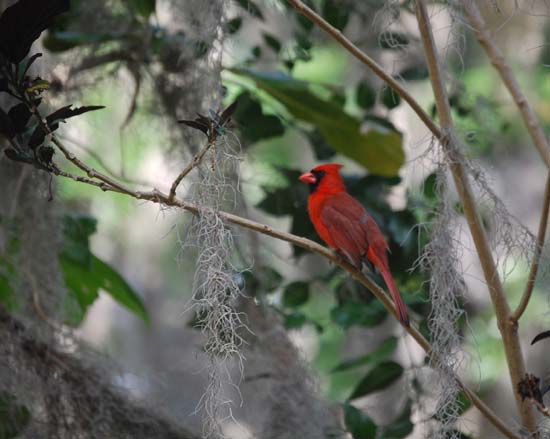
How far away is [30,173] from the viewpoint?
236 centimetres

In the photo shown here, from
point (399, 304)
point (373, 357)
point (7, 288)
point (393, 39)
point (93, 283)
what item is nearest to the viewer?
point (393, 39)

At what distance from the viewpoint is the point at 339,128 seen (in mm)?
2982

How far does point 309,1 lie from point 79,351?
1164 millimetres

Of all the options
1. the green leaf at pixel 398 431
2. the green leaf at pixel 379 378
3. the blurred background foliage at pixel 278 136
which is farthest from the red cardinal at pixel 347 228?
the green leaf at pixel 398 431

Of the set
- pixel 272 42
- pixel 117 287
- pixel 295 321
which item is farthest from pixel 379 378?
pixel 272 42

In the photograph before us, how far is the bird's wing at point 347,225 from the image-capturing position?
7.92 feet

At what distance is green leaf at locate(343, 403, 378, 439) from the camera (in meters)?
2.22

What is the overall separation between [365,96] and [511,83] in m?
1.17

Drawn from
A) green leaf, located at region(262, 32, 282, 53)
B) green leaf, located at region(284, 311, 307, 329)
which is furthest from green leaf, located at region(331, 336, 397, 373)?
green leaf, located at region(262, 32, 282, 53)

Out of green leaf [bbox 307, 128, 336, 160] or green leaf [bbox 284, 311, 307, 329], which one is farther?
green leaf [bbox 307, 128, 336, 160]

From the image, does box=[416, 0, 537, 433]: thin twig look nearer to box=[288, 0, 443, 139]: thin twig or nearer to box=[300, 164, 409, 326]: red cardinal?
box=[288, 0, 443, 139]: thin twig

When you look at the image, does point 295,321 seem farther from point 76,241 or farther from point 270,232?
point 270,232

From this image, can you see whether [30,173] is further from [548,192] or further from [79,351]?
[548,192]

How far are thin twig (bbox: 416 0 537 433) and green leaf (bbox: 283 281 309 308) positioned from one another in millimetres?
1247
